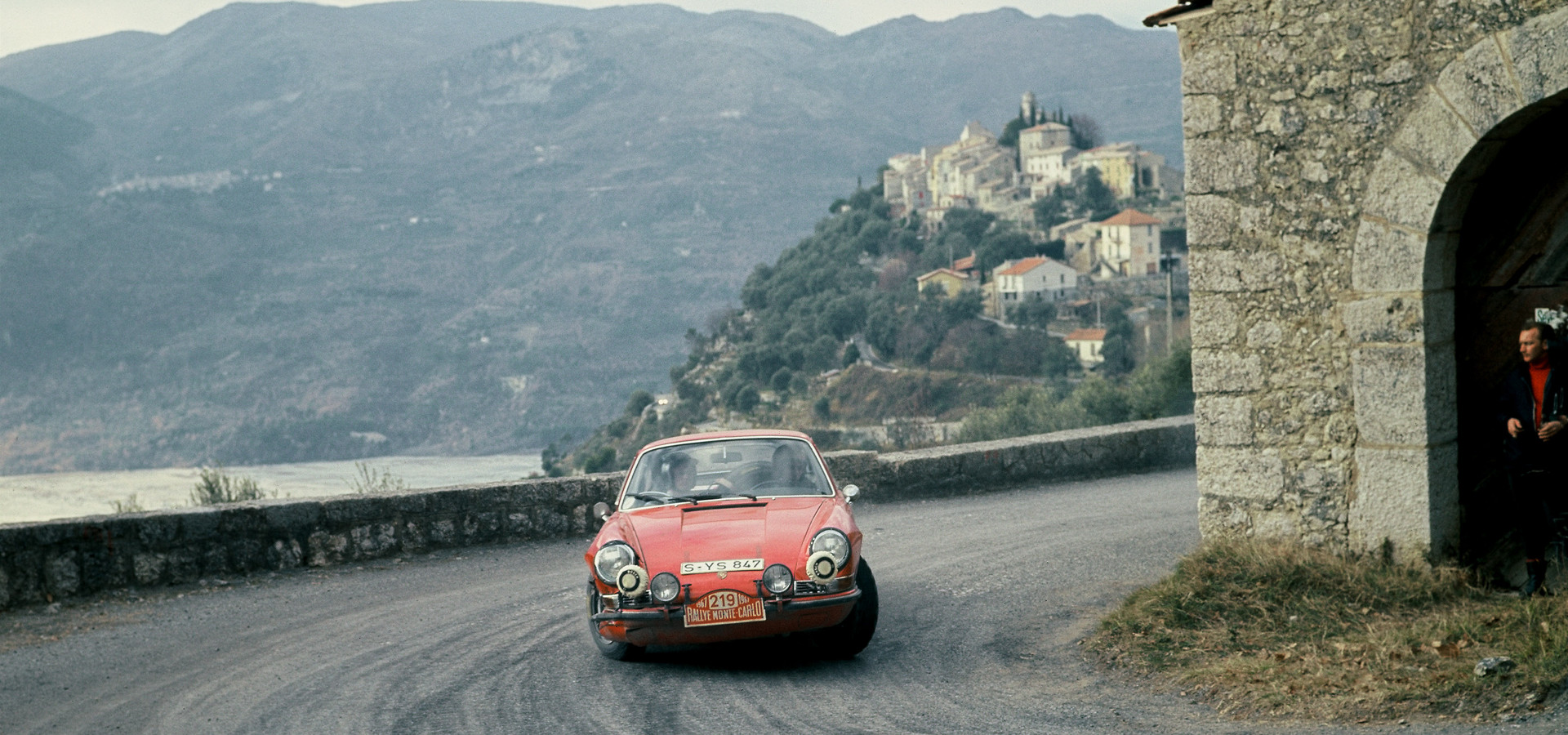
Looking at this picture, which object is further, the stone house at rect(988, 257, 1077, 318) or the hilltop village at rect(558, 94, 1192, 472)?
the stone house at rect(988, 257, 1077, 318)

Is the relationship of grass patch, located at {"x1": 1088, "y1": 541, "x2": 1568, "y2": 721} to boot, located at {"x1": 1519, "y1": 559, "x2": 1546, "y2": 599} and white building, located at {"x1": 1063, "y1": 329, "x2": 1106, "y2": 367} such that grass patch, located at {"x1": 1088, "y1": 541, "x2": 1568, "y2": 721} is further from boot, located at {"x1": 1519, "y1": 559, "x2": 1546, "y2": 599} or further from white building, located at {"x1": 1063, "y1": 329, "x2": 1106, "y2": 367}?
Answer: white building, located at {"x1": 1063, "y1": 329, "x2": 1106, "y2": 367}

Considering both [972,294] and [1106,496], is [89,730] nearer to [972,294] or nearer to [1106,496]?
[1106,496]

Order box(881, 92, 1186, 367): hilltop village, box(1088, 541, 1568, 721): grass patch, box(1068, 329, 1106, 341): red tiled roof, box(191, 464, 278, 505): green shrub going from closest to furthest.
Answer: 1. box(1088, 541, 1568, 721): grass patch
2. box(191, 464, 278, 505): green shrub
3. box(1068, 329, 1106, 341): red tiled roof
4. box(881, 92, 1186, 367): hilltop village

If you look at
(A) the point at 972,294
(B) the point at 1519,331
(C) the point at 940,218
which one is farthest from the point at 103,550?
(C) the point at 940,218

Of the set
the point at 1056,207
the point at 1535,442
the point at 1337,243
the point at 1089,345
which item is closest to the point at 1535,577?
the point at 1535,442

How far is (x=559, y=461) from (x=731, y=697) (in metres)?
104

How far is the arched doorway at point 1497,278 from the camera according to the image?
267 inches

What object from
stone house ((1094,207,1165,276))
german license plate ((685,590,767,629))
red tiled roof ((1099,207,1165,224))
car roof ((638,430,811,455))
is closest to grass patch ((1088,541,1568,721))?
german license plate ((685,590,767,629))

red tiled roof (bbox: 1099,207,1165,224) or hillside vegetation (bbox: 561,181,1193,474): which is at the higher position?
red tiled roof (bbox: 1099,207,1165,224)

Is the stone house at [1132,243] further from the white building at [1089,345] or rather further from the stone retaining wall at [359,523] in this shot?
the stone retaining wall at [359,523]

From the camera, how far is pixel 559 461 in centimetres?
10794

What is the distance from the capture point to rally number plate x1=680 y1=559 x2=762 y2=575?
644 centimetres

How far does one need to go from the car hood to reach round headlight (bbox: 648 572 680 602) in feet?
0.15

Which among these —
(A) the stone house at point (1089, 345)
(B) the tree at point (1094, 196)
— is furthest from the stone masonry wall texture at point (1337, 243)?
(B) the tree at point (1094, 196)
